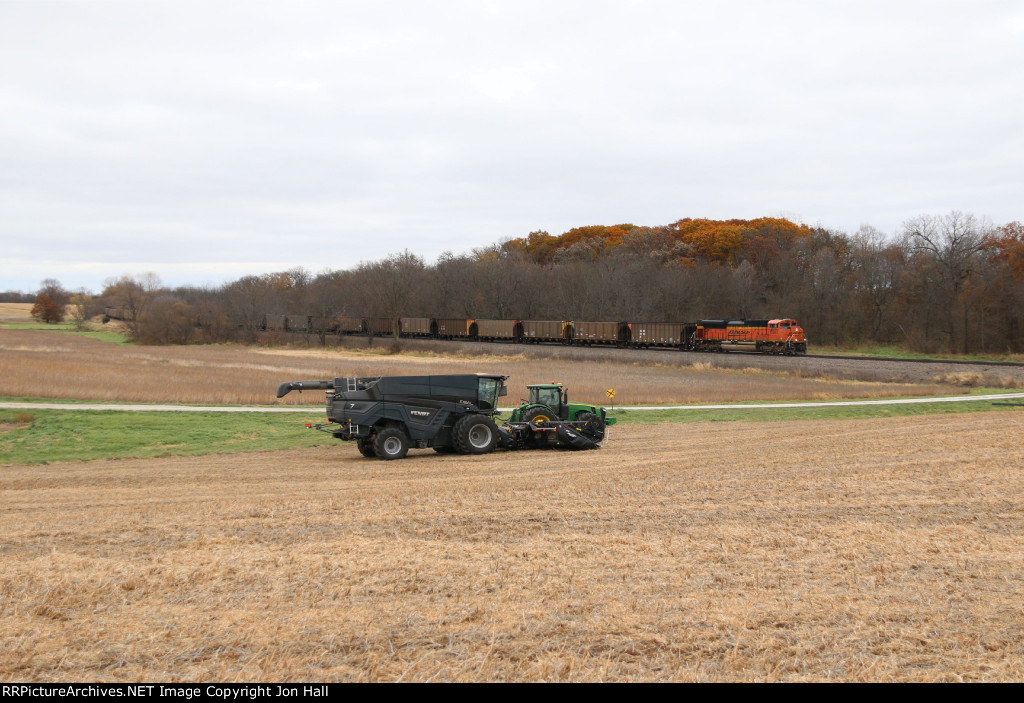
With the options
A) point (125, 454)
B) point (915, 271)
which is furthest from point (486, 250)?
point (125, 454)

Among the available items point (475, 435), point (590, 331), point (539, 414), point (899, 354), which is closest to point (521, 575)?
point (475, 435)

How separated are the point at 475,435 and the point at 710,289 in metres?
91.3

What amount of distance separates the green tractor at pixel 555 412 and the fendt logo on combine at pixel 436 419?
0.03 meters

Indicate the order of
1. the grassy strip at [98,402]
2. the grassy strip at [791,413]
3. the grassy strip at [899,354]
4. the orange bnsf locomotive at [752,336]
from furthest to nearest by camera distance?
the orange bnsf locomotive at [752,336] → the grassy strip at [899,354] → the grassy strip at [98,402] → the grassy strip at [791,413]

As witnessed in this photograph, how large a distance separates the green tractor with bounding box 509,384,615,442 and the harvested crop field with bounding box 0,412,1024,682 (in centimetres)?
452

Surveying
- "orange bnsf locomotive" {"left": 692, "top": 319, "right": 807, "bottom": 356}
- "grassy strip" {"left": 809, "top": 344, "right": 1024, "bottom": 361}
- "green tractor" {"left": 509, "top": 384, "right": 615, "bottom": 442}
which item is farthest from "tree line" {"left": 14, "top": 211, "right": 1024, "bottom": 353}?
"green tractor" {"left": 509, "top": 384, "right": 615, "bottom": 442}

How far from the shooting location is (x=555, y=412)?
23.0 m

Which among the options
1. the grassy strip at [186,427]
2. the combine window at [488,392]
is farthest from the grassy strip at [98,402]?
the combine window at [488,392]

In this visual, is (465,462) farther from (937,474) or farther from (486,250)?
(486,250)

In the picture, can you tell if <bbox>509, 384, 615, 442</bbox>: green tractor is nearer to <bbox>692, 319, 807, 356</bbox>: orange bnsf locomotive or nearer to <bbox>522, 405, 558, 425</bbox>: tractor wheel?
<bbox>522, 405, 558, 425</bbox>: tractor wheel

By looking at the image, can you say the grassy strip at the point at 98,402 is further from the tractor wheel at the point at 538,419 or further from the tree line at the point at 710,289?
the tree line at the point at 710,289

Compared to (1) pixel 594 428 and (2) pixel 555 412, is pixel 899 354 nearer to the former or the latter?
(1) pixel 594 428

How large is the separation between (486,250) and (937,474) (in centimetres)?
15043

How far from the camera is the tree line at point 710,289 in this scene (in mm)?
80188
